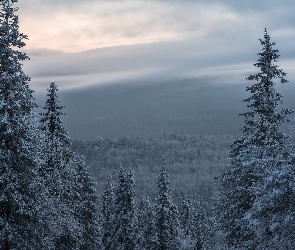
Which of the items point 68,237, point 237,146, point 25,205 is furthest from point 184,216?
point 25,205

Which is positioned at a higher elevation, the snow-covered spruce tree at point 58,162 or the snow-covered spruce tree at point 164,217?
the snow-covered spruce tree at point 58,162

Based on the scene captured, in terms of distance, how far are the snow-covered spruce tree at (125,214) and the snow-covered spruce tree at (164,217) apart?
2.37 meters

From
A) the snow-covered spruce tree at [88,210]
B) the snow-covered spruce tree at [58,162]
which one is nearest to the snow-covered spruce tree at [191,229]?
the snow-covered spruce tree at [88,210]

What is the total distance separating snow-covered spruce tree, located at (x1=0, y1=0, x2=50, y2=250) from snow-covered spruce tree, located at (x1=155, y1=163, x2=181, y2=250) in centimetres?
1970

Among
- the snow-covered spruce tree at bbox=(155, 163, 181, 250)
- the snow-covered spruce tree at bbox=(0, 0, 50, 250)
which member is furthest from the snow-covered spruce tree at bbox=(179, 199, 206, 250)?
the snow-covered spruce tree at bbox=(0, 0, 50, 250)

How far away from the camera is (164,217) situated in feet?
118

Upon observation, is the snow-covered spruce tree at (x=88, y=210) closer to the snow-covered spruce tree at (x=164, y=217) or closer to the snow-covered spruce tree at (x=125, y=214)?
the snow-covered spruce tree at (x=125, y=214)

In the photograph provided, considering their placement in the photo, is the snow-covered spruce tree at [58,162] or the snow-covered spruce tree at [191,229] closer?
the snow-covered spruce tree at [58,162]

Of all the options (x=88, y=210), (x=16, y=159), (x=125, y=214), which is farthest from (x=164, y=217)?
(x=16, y=159)

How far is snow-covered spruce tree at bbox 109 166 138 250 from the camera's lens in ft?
116

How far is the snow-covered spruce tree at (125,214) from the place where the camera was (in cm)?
3528

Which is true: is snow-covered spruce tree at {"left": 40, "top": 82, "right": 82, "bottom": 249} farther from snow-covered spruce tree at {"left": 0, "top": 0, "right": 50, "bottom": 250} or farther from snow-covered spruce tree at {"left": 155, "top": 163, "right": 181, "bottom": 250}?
snow-covered spruce tree at {"left": 155, "top": 163, "right": 181, "bottom": 250}

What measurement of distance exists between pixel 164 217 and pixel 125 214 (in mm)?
3913

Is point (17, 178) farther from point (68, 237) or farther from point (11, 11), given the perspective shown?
point (68, 237)
